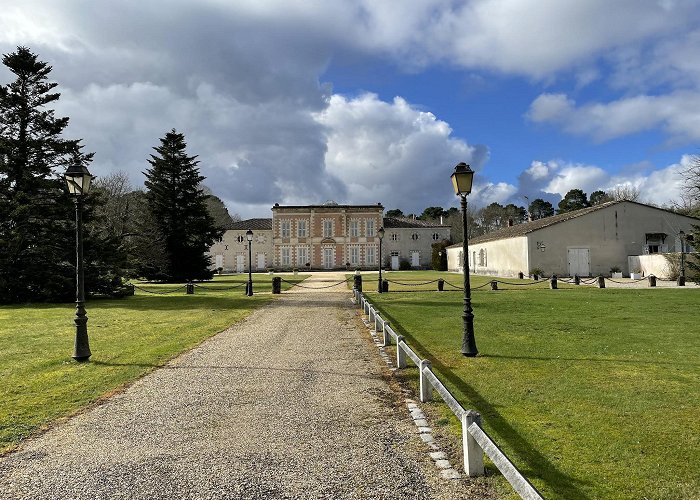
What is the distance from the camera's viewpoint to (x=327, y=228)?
199 ft

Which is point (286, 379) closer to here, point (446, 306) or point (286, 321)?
point (286, 321)

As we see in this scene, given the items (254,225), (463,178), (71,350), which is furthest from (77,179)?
(254,225)

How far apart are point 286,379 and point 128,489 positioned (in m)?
3.48

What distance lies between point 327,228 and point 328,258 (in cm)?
394

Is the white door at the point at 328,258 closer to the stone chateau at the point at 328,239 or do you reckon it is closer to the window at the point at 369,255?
the stone chateau at the point at 328,239

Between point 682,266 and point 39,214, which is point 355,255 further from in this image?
point 39,214

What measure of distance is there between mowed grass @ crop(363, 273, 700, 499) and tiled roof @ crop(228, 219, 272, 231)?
165ft

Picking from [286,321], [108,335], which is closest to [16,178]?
[108,335]

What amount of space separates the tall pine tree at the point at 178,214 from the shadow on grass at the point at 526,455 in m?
33.8

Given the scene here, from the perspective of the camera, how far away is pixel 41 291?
20.3 m

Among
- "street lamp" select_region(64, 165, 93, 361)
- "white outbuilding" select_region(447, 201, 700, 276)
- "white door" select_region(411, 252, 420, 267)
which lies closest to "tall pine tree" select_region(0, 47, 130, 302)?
"street lamp" select_region(64, 165, 93, 361)

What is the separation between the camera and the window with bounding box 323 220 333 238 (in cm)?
6072

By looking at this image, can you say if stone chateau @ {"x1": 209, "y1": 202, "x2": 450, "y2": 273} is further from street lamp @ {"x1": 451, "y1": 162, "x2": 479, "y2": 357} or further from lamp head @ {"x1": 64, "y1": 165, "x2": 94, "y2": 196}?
street lamp @ {"x1": 451, "y1": 162, "x2": 479, "y2": 357}

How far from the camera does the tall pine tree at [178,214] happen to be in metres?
36.7
